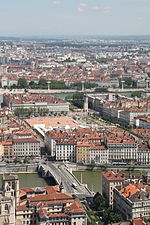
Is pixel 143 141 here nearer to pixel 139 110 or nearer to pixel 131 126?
pixel 131 126

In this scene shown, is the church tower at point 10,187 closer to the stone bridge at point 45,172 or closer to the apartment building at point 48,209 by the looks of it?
the apartment building at point 48,209

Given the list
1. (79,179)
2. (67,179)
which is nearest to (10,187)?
(67,179)

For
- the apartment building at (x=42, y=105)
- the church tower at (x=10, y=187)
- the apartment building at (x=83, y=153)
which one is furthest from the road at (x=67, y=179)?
the apartment building at (x=42, y=105)

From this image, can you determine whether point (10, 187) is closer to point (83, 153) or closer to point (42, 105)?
point (83, 153)

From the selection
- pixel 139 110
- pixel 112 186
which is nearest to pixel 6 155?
pixel 112 186

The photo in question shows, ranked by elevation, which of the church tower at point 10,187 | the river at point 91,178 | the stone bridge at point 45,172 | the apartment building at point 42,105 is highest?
the church tower at point 10,187

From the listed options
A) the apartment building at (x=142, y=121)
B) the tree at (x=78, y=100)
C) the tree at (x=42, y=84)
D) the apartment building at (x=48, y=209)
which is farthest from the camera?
the tree at (x=42, y=84)

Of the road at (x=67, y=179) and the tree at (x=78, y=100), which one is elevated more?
the road at (x=67, y=179)

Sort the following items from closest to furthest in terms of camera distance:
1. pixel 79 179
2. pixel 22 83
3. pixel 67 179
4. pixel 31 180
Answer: pixel 67 179
pixel 31 180
pixel 79 179
pixel 22 83

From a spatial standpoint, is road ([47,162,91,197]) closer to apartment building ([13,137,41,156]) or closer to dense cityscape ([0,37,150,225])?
dense cityscape ([0,37,150,225])

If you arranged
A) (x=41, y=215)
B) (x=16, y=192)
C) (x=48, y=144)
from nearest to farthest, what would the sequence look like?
(x=41, y=215) → (x=16, y=192) → (x=48, y=144)

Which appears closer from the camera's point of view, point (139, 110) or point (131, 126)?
point (131, 126)
